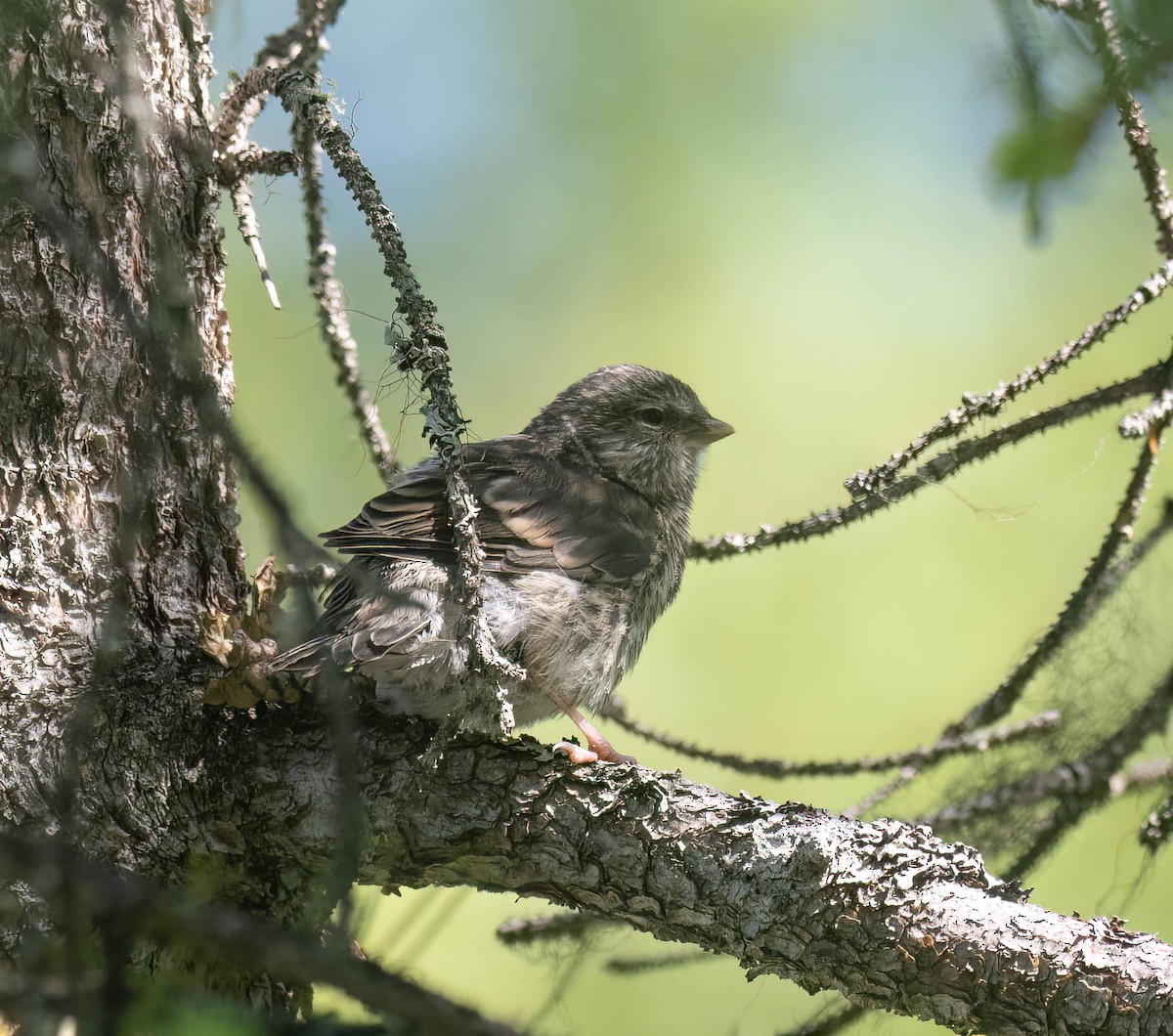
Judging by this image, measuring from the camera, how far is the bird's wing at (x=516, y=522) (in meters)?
2.87

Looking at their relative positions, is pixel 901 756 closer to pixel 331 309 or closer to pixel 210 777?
pixel 210 777

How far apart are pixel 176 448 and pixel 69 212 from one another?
0.59m

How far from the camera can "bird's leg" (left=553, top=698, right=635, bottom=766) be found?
2486 mm

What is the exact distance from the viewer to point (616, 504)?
3.46 meters

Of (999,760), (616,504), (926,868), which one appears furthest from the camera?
(616,504)

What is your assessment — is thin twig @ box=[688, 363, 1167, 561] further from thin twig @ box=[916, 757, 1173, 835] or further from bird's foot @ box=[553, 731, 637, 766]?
thin twig @ box=[916, 757, 1173, 835]

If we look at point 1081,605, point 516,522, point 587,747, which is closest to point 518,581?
point 516,522

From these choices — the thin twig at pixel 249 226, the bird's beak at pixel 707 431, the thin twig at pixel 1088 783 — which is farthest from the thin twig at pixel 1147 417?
the thin twig at pixel 249 226

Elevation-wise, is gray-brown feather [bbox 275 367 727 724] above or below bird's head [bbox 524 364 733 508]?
below

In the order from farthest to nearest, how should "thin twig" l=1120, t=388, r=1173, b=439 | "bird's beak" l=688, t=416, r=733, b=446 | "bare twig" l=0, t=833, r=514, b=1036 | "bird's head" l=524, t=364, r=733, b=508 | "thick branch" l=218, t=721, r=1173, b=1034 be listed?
1. "bird's beak" l=688, t=416, r=733, b=446
2. "bird's head" l=524, t=364, r=733, b=508
3. "thin twig" l=1120, t=388, r=1173, b=439
4. "thick branch" l=218, t=721, r=1173, b=1034
5. "bare twig" l=0, t=833, r=514, b=1036

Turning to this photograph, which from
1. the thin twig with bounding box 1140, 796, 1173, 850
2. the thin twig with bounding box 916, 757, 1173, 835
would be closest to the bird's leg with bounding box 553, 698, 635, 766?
the thin twig with bounding box 916, 757, 1173, 835

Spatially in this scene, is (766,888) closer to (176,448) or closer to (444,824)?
(444,824)

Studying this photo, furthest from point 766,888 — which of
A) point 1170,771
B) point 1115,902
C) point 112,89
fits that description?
point 112,89

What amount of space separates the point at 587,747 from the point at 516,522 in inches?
25.4
